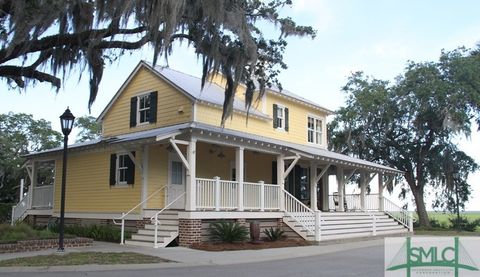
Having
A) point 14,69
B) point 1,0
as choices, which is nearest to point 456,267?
point 1,0

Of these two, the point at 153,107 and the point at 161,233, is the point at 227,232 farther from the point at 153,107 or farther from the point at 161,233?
the point at 153,107

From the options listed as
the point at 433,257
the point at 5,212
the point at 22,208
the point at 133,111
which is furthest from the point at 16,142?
the point at 433,257

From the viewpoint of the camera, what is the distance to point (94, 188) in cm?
1984

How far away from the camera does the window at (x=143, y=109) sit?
2074 cm

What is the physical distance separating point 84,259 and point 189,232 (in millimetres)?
4388

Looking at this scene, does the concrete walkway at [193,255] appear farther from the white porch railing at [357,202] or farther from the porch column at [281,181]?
the white porch railing at [357,202]

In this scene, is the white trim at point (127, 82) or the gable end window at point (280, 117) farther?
the gable end window at point (280, 117)

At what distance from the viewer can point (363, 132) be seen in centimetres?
3359

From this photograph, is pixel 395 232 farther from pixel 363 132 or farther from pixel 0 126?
pixel 0 126

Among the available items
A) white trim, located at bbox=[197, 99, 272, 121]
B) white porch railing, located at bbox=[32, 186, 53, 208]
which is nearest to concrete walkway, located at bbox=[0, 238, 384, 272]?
white trim, located at bbox=[197, 99, 272, 121]

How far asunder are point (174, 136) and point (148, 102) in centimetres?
585

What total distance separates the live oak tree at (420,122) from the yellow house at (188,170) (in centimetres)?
845

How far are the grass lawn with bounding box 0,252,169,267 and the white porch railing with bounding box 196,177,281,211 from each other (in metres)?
3.95

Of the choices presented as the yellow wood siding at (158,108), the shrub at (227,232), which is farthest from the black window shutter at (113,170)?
the shrub at (227,232)
